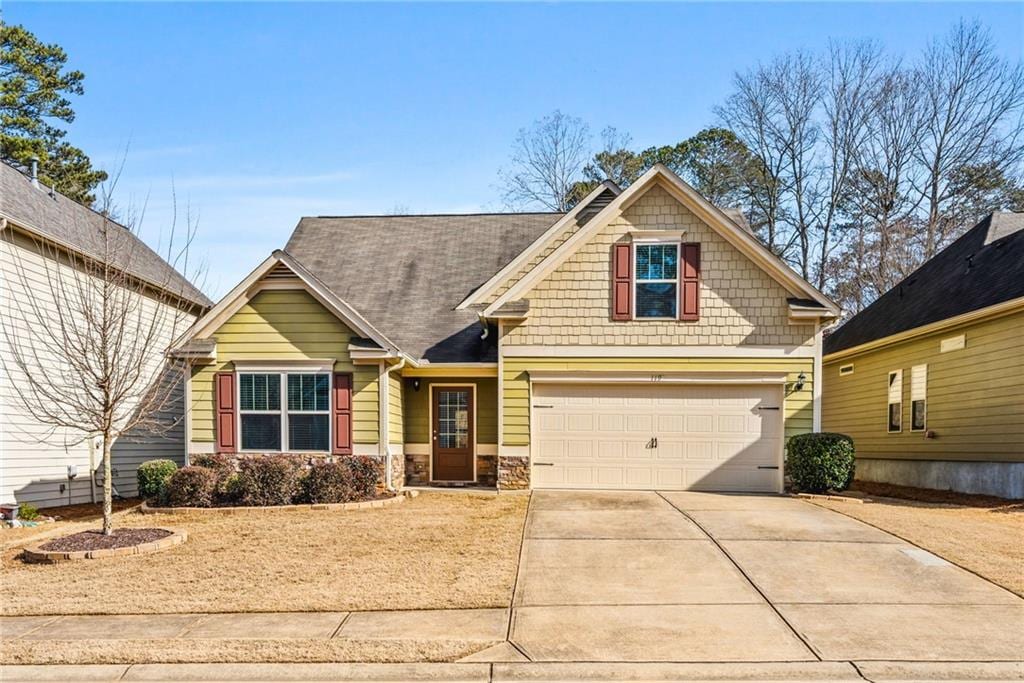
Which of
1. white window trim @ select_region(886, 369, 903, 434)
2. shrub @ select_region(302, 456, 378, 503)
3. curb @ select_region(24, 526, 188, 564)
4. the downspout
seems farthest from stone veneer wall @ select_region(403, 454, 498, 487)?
white window trim @ select_region(886, 369, 903, 434)

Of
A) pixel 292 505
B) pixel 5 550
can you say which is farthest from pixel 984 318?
pixel 5 550

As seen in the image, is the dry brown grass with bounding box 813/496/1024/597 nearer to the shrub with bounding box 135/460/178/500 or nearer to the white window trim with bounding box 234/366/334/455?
the white window trim with bounding box 234/366/334/455

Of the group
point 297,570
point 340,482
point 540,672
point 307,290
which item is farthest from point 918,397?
point 540,672

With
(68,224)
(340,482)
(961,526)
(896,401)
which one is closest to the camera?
(961,526)

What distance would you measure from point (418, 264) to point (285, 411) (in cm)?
579

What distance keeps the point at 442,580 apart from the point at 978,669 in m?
4.84

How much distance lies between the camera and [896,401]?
18797mm

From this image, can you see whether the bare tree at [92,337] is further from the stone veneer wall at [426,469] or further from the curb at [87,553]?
the stone veneer wall at [426,469]

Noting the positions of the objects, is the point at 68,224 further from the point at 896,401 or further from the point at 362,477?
the point at 896,401

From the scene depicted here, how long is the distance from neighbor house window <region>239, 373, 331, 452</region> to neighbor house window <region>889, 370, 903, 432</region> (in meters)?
13.1

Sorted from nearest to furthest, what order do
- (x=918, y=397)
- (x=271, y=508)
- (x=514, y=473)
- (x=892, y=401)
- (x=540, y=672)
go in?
(x=540, y=672), (x=271, y=508), (x=514, y=473), (x=918, y=397), (x=892, y=401)

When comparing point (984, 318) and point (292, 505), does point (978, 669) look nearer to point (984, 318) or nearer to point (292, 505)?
point (292, 505)

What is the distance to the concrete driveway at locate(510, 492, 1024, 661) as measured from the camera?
6.36 metres

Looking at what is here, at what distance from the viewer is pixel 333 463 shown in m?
13.8
